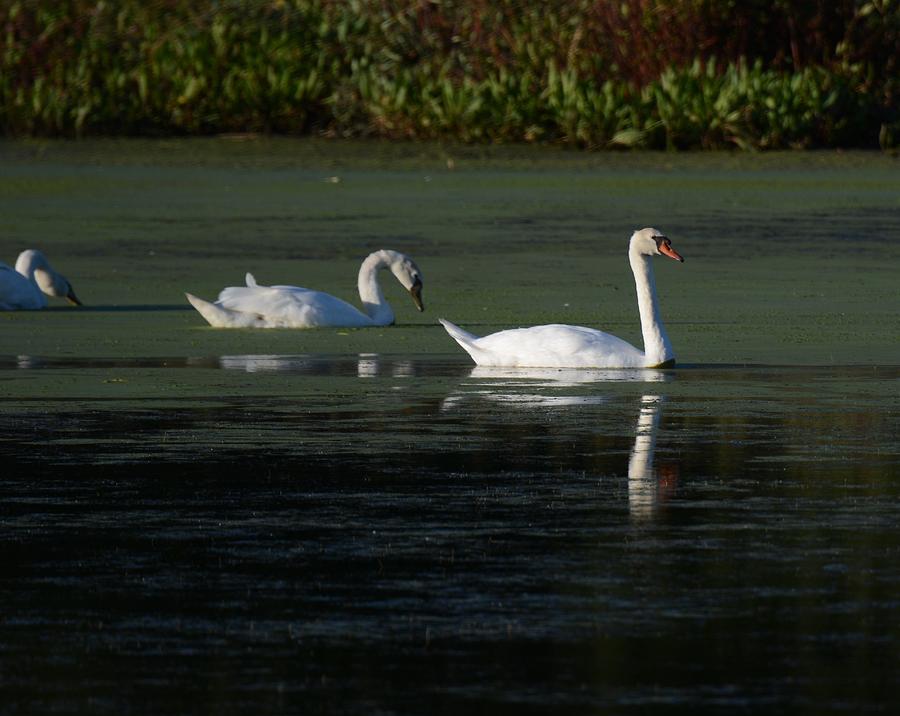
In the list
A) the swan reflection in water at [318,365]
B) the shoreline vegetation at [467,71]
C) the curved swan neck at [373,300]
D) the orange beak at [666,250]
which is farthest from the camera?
the shoreline vegetation at [467,71]

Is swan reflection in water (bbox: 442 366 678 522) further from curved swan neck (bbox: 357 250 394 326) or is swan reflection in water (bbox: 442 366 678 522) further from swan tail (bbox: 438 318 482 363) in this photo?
curved swan neck (bbox: 357 250 394 326)

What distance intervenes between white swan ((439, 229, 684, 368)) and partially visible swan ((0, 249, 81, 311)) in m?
3.68

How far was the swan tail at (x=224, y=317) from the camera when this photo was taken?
13.0 metres

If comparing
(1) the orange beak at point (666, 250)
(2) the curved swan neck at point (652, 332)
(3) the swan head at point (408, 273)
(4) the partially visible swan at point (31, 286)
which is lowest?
(4) the partially visible swan at point (31, 286)

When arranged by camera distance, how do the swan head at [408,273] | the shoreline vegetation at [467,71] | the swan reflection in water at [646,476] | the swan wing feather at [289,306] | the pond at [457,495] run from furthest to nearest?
the shoreline vegetation at [467,71] → the swan head at [408,273] → the swan wing feather at [289,306] → the swan reflection in water at [646,476] → the pond at [457,495]

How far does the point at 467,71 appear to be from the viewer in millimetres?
28219

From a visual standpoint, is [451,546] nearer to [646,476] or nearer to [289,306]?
[646,476]

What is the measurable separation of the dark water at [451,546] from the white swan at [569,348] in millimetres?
329

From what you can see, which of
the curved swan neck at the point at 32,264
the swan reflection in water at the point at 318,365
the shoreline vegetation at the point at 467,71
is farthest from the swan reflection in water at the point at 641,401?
the shoreline vegetation at the point at 467,71

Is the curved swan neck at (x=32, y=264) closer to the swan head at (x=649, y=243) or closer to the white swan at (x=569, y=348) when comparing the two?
the white swan at (x=569, y=348)

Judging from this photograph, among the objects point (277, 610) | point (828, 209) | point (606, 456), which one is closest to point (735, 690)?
point (277, 610)

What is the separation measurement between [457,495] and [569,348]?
11.2ft

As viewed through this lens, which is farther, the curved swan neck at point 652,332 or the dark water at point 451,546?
the curved swan neck at point 652,332

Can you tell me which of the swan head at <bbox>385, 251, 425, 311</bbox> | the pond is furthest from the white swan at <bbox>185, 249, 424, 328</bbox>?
the swan head at <bbox>385, 251, 425, 311</bbox>
